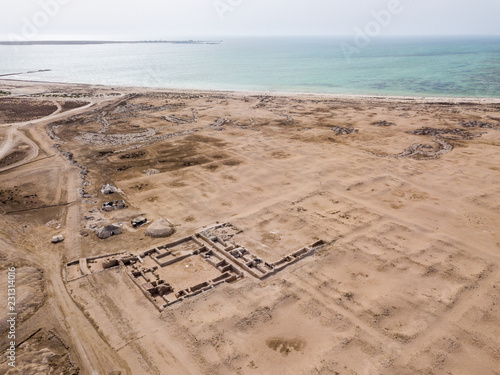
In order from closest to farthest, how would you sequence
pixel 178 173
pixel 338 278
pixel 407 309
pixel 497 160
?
pixel 407 309, pixel 338 278, pixel 178 173, pixel 497 160

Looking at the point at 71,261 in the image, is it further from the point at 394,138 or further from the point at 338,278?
the point at 394,138

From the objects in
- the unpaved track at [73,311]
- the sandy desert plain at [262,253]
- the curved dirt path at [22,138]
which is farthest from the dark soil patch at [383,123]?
the curved dirt path at [22,138]

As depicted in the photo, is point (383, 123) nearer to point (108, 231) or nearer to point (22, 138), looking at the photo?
point (108, 231)

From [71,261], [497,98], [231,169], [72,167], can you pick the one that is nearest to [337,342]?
[71,261]

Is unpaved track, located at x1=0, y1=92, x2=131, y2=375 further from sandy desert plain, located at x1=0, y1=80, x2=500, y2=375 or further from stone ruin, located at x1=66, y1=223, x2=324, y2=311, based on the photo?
stone ruin, located at x1=66, y1=223, x2=324, y2=311

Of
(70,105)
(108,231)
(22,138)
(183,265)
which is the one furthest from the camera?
(70,105)

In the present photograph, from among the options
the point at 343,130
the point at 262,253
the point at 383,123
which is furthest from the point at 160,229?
the point at 383,123
